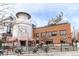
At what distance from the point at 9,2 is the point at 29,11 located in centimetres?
25

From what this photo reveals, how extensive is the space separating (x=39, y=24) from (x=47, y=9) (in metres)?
0.20

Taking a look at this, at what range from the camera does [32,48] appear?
2.77 m

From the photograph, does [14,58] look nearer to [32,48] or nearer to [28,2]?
[32,48]

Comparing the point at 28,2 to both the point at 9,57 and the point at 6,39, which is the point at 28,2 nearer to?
the point at 6,39

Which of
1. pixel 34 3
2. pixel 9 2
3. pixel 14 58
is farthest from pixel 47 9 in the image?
pixel 14 58

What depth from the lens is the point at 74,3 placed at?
9.11ft

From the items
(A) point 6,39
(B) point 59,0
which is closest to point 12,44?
(A) point 6,39

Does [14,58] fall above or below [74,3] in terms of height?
below

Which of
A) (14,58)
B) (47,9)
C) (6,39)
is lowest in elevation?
(14,58)

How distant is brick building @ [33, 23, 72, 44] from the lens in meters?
2.75

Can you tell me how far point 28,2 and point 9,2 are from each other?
0.22 meters

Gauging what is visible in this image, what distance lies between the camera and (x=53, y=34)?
2.74m

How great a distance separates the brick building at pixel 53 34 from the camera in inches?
108

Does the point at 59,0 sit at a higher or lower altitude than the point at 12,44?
higher
